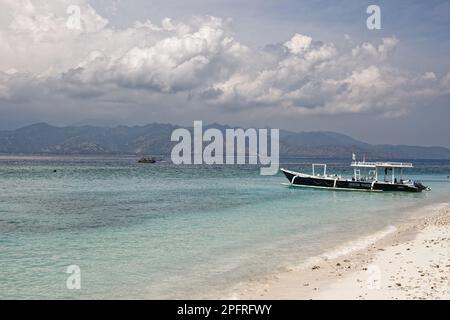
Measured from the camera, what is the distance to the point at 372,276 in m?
15.1

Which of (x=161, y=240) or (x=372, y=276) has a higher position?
(x=372, y=276)

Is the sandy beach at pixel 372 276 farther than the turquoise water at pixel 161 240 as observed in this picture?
No

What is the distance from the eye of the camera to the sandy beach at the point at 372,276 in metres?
13.0

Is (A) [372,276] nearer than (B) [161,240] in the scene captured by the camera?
Yes

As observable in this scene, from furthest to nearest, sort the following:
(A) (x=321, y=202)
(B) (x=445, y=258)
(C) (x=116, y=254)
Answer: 1. (A) (x=321, y=202)
2. (C) (x=116, y=254)
3. (B) (x=445, y=258)

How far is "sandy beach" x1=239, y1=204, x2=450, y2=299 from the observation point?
1305cm

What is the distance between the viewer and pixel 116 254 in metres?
20.5

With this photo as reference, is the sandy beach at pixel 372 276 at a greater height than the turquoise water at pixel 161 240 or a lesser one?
greater

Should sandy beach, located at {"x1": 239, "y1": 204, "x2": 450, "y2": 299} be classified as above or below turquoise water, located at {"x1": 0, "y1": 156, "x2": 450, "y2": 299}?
above
